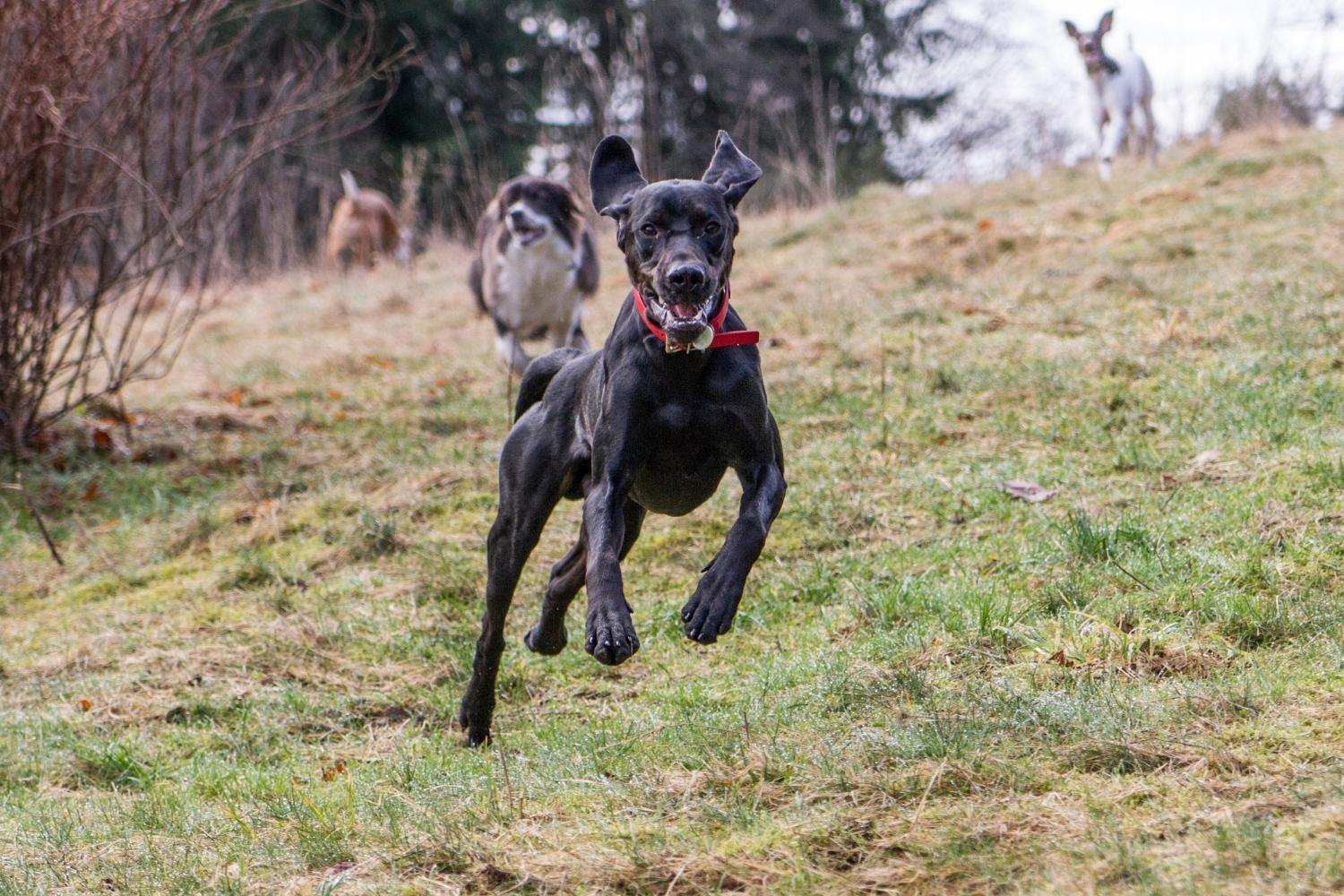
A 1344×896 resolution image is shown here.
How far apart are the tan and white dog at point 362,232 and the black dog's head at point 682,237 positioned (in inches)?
524

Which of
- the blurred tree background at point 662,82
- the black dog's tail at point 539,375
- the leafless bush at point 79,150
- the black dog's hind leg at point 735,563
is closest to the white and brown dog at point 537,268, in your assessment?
the leafless bush at point 79,150

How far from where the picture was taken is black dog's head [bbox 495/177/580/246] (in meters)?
9.56

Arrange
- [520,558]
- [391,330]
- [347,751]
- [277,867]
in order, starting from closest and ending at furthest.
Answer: [277,867], [520,558], [347,751], [391,330]

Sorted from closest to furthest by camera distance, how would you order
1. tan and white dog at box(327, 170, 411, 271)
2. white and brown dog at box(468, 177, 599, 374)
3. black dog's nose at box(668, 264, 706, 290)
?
black dog's nose at box(668, 264, 706, 290) → white and brown dog at box(468, 177, 599, 374) → tan and white dog at box(327, 170, 411, 271)

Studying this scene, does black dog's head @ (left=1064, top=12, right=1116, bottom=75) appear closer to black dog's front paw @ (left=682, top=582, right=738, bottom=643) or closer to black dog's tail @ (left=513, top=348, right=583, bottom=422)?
black dog's tail @ (left=513, top=348, right=583, bottom=422)

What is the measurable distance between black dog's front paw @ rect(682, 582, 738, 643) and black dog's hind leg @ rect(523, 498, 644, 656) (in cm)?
82

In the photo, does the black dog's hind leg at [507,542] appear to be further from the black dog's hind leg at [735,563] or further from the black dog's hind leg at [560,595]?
the black dog's hind leg at [735,563]

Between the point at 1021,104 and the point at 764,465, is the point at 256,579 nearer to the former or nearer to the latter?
the point at 764,465

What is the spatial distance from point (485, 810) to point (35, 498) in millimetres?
5573

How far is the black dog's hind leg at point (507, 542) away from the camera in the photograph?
14.2 feet

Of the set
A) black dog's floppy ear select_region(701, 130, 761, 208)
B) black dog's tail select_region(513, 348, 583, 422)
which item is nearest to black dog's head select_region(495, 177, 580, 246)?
black dog's tail select_region(513, 348, 583, 422)

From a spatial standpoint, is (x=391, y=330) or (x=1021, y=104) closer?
(x=391, y=330)

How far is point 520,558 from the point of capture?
4434mm

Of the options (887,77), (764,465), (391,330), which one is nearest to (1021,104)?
(887,77)
